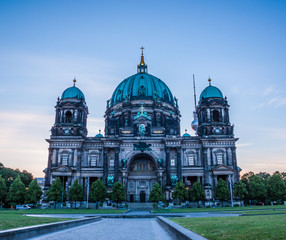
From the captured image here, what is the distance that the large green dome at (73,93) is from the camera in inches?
2697

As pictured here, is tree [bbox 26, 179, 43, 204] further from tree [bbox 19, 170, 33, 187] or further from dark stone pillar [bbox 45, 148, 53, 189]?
tree [bbox 19, 170, 33, 187]

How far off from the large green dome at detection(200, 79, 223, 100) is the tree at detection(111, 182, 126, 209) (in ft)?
98.9

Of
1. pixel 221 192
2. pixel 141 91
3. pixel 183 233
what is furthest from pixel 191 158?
pixel 183 233

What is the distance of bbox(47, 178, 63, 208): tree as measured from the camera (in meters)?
53.8

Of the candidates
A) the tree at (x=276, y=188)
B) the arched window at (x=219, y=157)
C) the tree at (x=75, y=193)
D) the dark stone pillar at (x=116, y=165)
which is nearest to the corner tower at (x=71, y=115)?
the dark stone pillar at (x=116, y=165)

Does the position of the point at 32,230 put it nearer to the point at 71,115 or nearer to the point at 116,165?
the point at 116,165

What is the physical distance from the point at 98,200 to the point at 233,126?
35.1m

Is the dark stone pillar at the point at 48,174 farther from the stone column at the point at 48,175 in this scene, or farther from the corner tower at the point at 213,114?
the corner tower at the point at 213,114

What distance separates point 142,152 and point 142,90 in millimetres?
21413

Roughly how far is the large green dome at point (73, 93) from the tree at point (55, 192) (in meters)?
22.0

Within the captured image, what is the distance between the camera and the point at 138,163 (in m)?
67.0

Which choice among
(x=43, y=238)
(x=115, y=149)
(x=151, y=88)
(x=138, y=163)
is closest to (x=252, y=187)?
(x=138, y=163)

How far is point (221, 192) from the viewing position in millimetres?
55406

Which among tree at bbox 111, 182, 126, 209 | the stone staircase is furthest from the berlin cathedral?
the stone staircase
